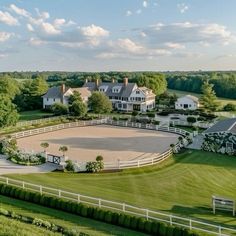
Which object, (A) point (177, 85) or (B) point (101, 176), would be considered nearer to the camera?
(B) point (101, 176)

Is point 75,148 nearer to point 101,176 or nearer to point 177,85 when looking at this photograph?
point 101,176

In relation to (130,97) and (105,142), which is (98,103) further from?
(105,142)

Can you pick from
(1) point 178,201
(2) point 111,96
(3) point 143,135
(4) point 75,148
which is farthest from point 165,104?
(1) point 178,201

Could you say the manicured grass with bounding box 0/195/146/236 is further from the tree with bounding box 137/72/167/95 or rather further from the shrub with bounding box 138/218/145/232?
the tree with bounding box 137/72/167/95

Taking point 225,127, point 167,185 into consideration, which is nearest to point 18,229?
point 167,185

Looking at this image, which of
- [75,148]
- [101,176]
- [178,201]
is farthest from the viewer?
[75,148]

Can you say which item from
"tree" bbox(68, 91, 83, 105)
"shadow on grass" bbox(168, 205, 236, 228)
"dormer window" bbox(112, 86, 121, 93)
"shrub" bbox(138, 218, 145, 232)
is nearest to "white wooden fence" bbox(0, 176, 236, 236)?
"shrub" bbox(138, 218, 145, 232)
